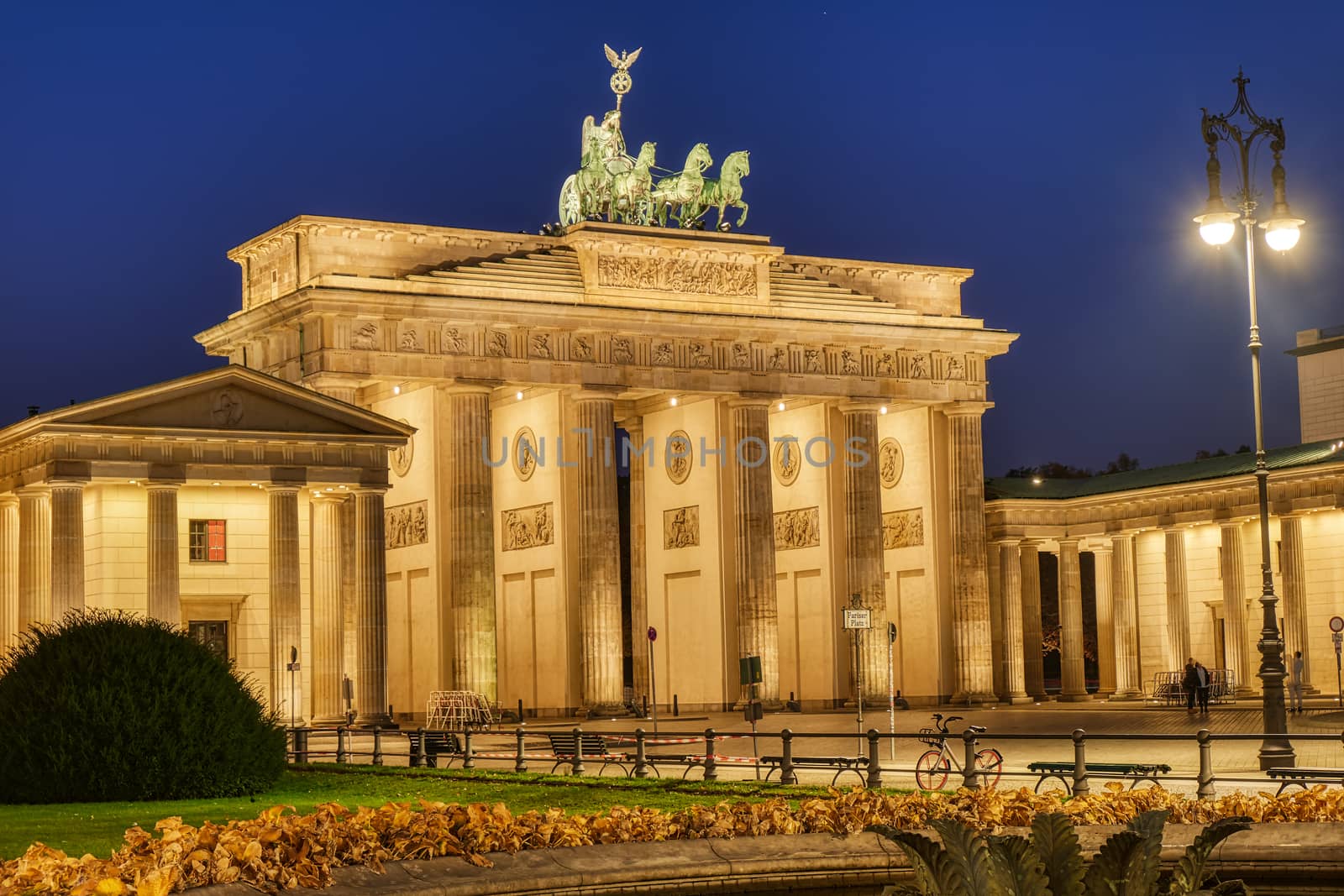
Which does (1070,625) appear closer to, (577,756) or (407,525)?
(407,525)

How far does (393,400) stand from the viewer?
6981 cm

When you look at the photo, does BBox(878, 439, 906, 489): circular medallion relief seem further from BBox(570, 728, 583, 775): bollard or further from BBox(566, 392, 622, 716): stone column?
BBox(570, 728, 583, 775): bollard

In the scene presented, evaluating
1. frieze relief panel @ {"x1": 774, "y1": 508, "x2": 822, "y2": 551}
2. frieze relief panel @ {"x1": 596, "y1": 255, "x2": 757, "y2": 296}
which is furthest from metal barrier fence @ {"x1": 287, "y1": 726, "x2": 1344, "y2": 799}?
frieze relief panel @ {"x1": 774, "y1": 508, "x2": 822, "y2": 551}

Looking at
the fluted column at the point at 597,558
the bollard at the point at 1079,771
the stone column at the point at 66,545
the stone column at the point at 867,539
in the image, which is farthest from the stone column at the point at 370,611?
the bollard at the point at 1079,771

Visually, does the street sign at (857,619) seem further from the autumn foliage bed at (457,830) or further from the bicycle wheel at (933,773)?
the autumn foliage bed at (457,830)

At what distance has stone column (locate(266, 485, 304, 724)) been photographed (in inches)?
2053

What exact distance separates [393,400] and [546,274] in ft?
23.3

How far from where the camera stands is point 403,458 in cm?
6912

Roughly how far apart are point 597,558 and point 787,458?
40.7ft

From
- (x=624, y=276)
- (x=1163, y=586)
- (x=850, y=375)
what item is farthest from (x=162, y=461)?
(x=1163, y=586)

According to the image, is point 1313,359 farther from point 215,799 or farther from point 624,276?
point 215,799

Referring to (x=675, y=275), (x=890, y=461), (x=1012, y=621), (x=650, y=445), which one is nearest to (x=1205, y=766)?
(x=675, y=275)

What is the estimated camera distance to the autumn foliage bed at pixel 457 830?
50.0 ft

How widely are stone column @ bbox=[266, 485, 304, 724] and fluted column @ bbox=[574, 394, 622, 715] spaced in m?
16.7
